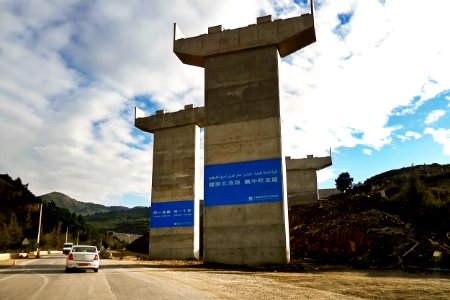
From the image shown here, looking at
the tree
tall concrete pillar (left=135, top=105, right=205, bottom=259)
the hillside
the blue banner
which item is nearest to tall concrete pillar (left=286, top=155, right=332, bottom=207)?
the hillside

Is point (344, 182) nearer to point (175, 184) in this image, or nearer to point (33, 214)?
point (175, 184)

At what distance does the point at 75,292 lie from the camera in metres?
10.3

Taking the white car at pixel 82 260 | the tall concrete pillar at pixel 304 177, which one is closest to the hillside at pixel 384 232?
the tall concrete pillar at pixel 304 177

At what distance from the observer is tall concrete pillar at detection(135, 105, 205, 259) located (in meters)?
34.1

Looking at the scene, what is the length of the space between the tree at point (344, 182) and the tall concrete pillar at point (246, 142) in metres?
45.1

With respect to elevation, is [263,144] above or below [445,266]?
above

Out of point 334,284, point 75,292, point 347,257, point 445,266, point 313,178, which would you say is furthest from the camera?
point 313,178

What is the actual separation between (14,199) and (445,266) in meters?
117

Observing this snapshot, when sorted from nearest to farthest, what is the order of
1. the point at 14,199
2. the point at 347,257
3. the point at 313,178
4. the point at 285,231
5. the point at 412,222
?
1. the point at 285,231
2. the point at 347,257
3. the point at 412,222
4. the point at 313,178
5. the point at 14,199

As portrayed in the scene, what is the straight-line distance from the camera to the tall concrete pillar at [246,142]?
21.3 m

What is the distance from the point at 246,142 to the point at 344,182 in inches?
1846

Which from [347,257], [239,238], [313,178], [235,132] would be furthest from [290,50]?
[313,178]

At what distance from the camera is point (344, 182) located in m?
65.2

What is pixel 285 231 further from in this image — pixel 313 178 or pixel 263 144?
pixel 313 178
